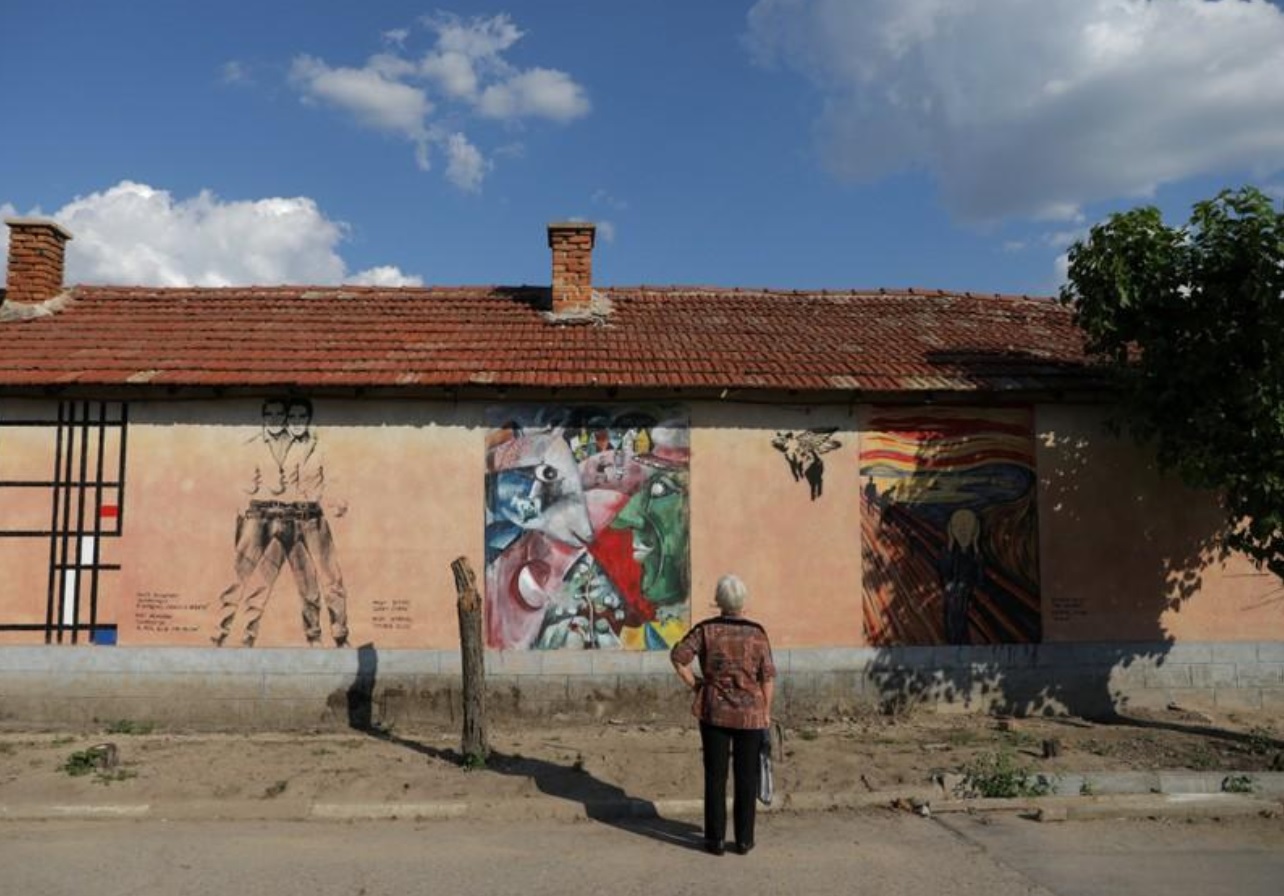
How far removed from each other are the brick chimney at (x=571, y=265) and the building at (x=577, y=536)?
189 cm

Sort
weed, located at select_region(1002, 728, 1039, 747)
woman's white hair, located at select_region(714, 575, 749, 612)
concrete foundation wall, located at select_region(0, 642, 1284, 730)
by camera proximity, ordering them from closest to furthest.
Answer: woman's white hair, located at select_region(714, 575, 749, 612) < weed, located at select_region(1002, 728, 1039, 747) < concrete foundation wall, located at select_region(0, 642, 1284, 730)

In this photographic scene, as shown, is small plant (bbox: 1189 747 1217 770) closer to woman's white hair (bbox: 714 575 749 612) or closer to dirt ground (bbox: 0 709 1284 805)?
dirt ground (bbox: 0 709 1284 805)

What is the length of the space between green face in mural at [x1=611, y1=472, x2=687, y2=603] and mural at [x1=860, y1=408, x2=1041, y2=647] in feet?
6.35

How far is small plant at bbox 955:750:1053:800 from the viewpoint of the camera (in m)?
6.60

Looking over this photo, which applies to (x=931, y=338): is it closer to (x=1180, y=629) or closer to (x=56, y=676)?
(x=1180, y=629)

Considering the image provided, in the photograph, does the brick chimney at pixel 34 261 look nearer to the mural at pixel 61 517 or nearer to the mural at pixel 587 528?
the mural at pixel 61 517

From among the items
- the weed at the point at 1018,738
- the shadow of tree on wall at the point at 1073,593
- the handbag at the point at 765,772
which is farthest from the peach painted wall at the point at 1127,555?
the handbag at the point at 765,772

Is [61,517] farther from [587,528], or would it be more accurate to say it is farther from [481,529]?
[587,528]

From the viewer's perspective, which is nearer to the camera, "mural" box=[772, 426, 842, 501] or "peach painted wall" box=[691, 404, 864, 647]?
"peach painted wall" box=[691, 404, 864, 647]

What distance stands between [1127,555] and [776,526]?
12.3ft

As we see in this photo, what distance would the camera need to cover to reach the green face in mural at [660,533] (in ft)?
Answer: 29.0

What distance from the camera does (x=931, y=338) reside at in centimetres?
1066

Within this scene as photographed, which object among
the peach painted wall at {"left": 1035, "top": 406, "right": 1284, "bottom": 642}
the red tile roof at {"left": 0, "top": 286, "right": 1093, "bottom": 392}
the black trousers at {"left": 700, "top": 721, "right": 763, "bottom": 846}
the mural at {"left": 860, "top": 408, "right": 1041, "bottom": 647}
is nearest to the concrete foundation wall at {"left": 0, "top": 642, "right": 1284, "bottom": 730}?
the mural at {"left": 860, "top": 408, "right": 1041, "bottom": 647}

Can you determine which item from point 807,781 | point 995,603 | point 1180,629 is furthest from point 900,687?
point 1180,629
